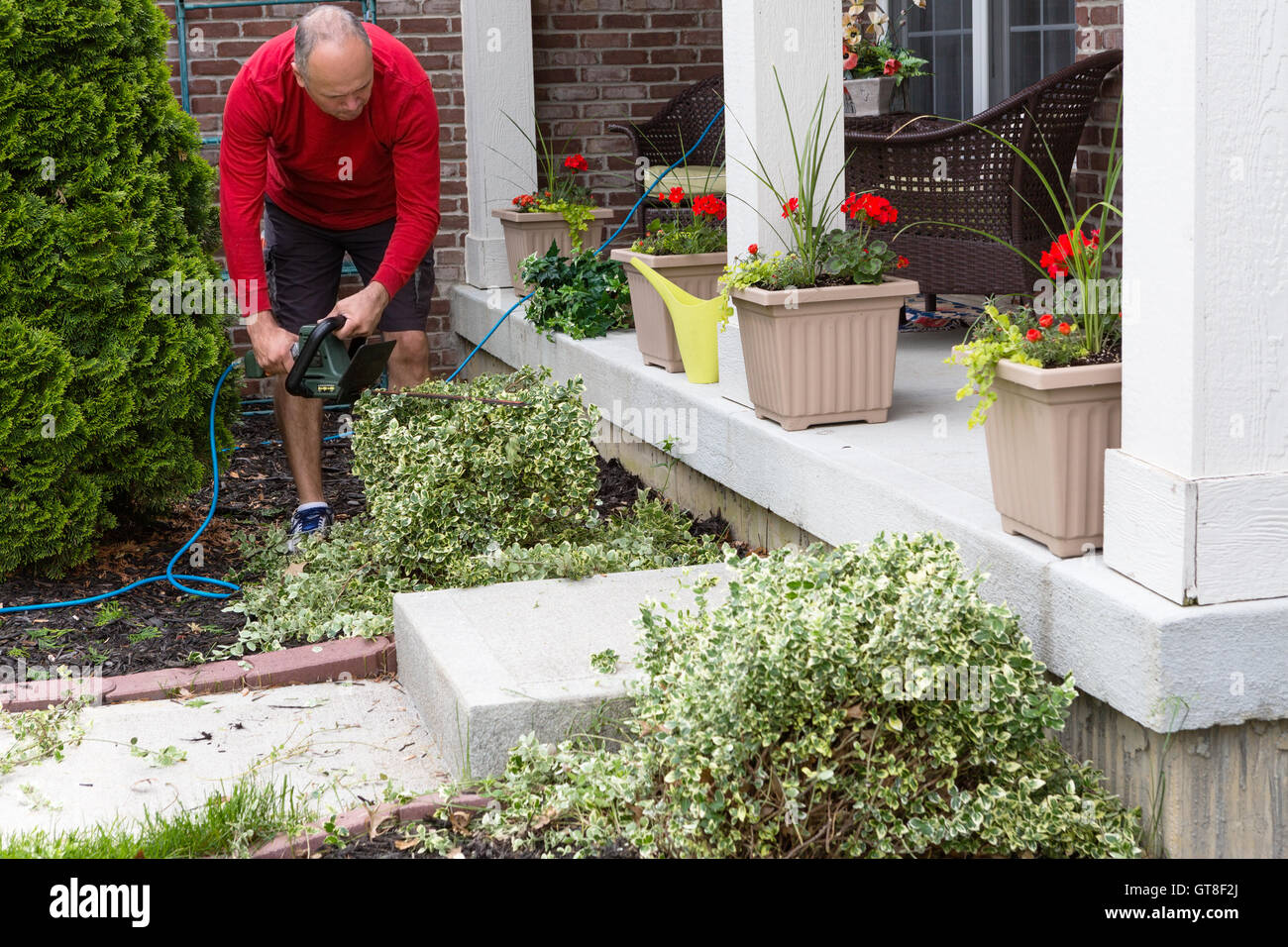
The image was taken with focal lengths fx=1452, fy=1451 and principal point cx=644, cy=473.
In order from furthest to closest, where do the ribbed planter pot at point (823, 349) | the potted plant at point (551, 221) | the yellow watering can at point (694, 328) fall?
1. the potted plant at point (551, 221)
2. the yellow watering can at point (694, 328)
3. the ribbed planter pot at point (823, 349)

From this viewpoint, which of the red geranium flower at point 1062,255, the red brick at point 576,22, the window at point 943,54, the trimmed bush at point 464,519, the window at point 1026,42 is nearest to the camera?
the red geranium flower at point 1062,255

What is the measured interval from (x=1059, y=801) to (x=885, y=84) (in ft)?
13.9

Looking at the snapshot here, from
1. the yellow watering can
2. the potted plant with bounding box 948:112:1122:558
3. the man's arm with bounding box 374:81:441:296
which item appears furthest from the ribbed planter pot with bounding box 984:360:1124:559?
the man's arm with bounding box 374:81:441:296

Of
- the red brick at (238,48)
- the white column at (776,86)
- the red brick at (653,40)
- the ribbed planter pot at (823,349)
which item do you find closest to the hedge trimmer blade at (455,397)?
the ribbed planter pot at (823,349)

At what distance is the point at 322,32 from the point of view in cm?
395

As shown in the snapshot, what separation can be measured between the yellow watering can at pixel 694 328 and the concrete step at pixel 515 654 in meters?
1.00

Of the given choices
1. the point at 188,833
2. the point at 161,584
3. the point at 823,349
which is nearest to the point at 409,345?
the point at 161,584

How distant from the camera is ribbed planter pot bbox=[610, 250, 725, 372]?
14.4 feet

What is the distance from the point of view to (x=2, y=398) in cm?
376

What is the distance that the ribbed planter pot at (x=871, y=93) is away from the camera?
232 inches

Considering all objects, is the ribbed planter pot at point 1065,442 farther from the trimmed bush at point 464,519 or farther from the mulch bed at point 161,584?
the mulch bed at point 161,584

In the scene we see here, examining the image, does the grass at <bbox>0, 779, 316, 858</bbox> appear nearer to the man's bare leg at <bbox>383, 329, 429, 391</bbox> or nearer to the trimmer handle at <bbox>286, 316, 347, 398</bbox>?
the trimmer handle at <bbox>286, 316, 347, 398</bbox>

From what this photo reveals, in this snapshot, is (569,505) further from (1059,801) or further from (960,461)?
(1059,801)
